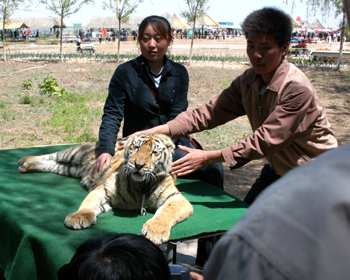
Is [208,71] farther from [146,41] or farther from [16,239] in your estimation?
[16,239]

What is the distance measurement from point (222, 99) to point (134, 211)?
4.22ft

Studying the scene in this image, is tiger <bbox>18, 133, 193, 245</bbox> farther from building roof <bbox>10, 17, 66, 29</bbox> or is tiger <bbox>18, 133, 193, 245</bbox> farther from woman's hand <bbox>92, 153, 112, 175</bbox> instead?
building roof <bbox>10, 17, 66, 29</bbox>

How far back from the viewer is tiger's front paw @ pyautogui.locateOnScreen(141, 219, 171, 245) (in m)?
2.98

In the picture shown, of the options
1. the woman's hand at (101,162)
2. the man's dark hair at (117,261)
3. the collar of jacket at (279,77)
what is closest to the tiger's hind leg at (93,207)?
the woman's hand at (101,162)

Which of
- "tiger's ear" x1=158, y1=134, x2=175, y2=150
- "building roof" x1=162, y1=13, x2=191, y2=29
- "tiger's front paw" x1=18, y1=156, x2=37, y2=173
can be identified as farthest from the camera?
"building roof" x1=162, y1=13, x2=191, y2=29

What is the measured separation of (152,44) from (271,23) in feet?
4.63

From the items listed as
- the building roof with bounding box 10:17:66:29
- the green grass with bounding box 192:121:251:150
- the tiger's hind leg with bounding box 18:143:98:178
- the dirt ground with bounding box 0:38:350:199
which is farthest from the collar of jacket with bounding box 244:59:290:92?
the building roof with bounding box 10:17:66:29

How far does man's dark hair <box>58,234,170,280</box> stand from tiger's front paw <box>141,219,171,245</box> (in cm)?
111

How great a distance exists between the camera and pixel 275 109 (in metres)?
3.11

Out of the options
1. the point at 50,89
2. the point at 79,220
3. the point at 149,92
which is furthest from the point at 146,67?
the point at 50,89

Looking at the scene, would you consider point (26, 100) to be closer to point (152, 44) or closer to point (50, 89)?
point (50, 89)

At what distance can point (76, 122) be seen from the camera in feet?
32.2

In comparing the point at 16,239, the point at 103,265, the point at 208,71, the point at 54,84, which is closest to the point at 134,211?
the point at 16,239

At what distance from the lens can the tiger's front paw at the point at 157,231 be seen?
298cm
